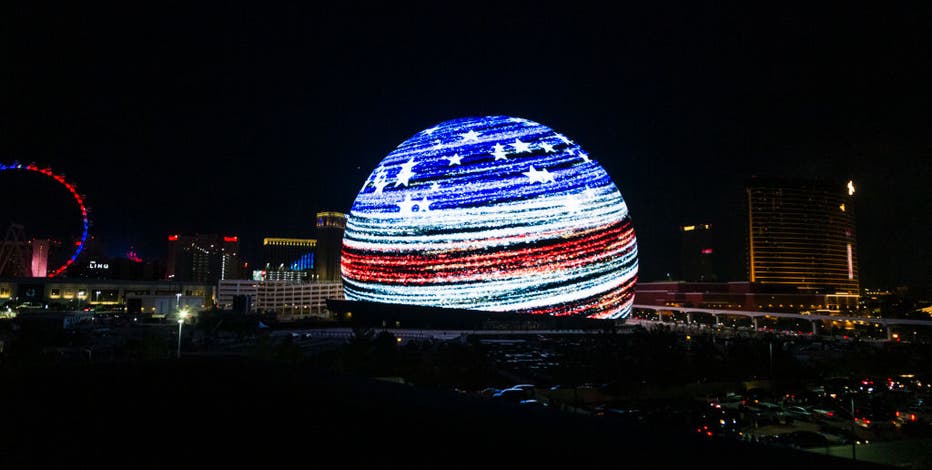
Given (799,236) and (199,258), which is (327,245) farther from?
(799,236)

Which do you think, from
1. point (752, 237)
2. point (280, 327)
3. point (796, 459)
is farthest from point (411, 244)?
point (752, 237)

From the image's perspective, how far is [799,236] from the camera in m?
92.4

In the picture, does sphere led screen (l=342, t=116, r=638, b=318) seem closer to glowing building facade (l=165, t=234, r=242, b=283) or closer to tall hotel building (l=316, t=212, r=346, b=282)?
tall hotel building (l=316, t=212, r=346, b=282)

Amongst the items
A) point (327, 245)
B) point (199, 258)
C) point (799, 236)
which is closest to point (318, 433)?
point (799, 236)

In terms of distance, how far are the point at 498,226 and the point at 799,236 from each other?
82.6 metres

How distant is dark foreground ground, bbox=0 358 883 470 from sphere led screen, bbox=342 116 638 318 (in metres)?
Answer: 16.5

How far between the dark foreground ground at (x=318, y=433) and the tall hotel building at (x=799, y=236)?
9297cm

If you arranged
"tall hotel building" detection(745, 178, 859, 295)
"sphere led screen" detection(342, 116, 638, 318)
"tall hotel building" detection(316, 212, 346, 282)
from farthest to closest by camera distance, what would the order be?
"tall hotel building" detection(316, 212, 346, 282) → "tall hotel building" detection(745, 178, 859, 295) → "sphere led screen" detection(342, 116, 638, 318)

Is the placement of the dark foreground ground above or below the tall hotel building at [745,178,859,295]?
below

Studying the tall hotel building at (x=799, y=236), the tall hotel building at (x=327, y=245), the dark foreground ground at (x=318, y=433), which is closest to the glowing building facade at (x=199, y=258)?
the tall hotel building at (x=327, y=245)

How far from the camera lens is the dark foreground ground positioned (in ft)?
17.1

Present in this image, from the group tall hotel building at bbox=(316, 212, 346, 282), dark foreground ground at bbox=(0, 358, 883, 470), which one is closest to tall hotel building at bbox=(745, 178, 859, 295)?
tall hotel building at bbox=(316, 212, 346, 282)

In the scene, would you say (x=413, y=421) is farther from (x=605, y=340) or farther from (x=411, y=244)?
(x=411, y=244)

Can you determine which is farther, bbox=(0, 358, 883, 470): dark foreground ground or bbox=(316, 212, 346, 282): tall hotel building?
bbox=(316, 212, 346, 282): tall hotel building
